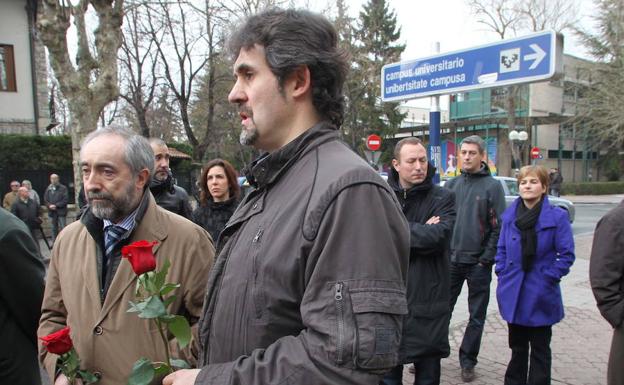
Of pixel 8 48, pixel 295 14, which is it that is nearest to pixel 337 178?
pixel 295 14

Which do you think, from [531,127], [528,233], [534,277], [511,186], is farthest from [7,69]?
[531,127]

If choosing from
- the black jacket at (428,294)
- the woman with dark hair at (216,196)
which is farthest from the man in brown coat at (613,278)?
the woman with dark hair at (216,196)

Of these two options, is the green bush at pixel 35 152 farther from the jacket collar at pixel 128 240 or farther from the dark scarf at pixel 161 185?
the jacket collar at pixel 128 240

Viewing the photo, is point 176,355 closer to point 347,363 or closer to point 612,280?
point 347,363

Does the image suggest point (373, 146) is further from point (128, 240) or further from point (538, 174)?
point (128, 240)

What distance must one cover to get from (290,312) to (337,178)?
0.37 m

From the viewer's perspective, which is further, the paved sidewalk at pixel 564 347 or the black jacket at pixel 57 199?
the black jacket at pixel 57 199

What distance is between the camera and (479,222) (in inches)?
176

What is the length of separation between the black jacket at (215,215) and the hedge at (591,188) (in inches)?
1282

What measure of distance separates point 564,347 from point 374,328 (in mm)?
4641

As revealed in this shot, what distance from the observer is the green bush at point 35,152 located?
15.0 metres

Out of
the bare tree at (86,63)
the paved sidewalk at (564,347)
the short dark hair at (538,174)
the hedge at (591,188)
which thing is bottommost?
the hedge at (591,188)

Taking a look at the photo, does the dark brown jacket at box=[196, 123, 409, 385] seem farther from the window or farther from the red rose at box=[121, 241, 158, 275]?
the window

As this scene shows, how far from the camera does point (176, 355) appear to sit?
1.92 metres
